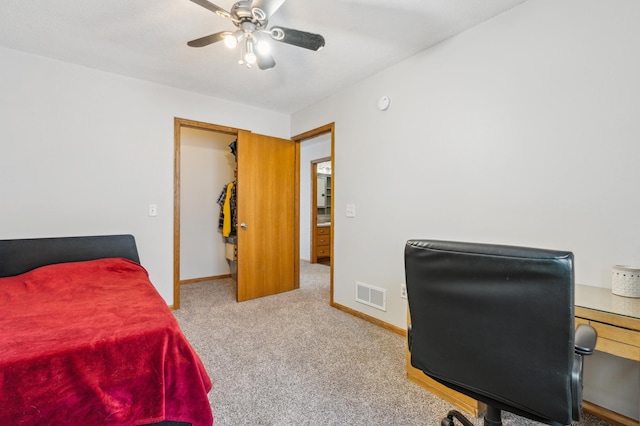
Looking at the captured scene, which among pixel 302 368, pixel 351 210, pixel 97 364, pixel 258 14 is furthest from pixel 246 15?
pixel 302 368

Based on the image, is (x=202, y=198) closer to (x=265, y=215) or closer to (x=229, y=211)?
(x=229, y=211)

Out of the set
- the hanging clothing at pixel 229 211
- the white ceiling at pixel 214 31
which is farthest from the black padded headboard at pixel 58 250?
the white ceiling at pixel 214 31

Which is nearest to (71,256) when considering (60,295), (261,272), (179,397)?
(60,295)

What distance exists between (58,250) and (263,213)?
1.94m

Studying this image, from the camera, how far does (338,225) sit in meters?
3.23

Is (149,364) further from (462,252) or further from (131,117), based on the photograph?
(131,117)

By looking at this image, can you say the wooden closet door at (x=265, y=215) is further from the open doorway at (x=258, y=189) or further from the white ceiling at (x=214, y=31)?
the white ceiling at (x=214, y=31)

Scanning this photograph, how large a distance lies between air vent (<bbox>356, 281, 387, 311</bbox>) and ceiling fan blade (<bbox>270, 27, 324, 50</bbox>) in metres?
2.11

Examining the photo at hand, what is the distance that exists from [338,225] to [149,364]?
90.4 inches

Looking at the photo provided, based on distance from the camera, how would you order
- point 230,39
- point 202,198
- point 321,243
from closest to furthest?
point 230,39, point 202,198, point 321,243

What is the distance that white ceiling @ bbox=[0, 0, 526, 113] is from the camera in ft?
6.15

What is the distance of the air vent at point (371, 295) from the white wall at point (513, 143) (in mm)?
76

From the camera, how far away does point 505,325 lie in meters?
0.92

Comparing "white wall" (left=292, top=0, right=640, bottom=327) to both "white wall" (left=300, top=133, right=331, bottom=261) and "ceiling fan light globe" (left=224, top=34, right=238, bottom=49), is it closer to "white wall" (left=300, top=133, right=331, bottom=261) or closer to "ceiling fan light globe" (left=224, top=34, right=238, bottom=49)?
"ceiling fan light globe" (left=224, top=34, right=238, bottom=49)
